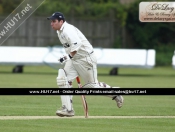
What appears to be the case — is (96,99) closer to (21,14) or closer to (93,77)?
(93,77)

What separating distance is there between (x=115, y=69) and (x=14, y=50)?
4.86 metres

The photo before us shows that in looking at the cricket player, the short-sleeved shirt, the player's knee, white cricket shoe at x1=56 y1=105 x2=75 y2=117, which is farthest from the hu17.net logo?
white cricket shoe at x1=56 y1=105 x2=75 y2=117

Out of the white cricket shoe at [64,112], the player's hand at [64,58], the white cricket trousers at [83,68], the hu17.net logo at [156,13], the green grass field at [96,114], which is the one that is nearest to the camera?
the green grass field at [96,114]

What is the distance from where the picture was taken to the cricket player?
13258mm

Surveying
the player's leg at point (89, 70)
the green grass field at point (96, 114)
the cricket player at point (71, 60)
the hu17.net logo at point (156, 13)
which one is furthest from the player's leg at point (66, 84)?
the hu17.net logo at point (156, 13)

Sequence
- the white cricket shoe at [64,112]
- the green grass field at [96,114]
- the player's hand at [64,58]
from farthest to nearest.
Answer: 1. the white cricket shoe at [64,112]
2. the player's hand at [64,58]
3. the green grass field at [96,114]

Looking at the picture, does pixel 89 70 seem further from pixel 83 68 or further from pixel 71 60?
pixel 71 60

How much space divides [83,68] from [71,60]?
31cm

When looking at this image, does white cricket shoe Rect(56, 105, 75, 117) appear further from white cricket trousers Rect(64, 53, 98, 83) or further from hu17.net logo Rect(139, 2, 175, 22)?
hu17.net logo Rect(139, 2, 175, 22)

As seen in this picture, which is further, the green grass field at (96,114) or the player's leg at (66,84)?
the player's leg at (66,84)

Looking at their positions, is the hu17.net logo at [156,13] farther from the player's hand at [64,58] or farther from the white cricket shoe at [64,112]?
the white cricket shoe at [64,112]

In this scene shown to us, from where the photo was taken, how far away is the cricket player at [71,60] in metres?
13.3

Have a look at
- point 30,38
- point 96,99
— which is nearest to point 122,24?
point 30,38

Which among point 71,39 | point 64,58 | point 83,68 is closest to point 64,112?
point 83,68
